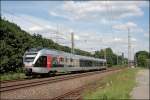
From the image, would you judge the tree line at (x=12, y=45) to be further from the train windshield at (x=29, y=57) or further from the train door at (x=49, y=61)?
the train door at (x=49, y=61)

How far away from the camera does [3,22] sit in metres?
40.2

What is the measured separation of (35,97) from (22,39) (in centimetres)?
2530

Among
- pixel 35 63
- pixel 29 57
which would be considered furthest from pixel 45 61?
pixel 29 57

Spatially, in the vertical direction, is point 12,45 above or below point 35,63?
above

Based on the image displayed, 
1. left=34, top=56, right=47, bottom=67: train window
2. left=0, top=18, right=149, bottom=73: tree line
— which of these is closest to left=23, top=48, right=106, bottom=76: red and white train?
left=34, top=56, right=47, bottom=67: train window

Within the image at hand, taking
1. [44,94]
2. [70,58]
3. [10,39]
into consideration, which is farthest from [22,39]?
[44,94]

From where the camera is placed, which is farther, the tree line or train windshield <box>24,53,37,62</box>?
the tree line

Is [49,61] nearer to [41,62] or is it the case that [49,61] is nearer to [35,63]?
[41,62]

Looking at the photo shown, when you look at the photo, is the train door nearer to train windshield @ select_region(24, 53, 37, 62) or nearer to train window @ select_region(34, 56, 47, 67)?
train window @ select_region(34, 56, 47, 67)

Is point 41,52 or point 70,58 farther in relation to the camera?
point 70,58

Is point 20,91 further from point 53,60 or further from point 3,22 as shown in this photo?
point 3,22

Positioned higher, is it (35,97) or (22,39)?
(22,39)

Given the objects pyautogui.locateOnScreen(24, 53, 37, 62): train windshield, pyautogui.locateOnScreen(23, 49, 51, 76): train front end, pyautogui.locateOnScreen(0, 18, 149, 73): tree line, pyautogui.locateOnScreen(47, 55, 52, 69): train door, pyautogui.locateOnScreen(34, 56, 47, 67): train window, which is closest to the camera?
pyautogui.locateOnScreen(23, 49, 51, 76): train front end

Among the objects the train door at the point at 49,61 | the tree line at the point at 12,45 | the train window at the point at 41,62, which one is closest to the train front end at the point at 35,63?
the train window at the point at 41,62
